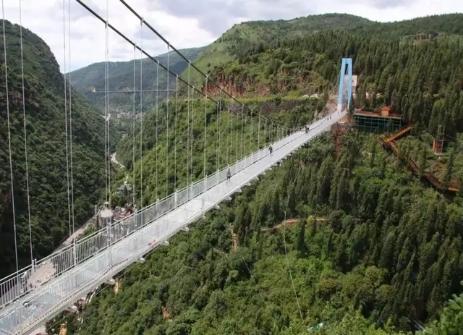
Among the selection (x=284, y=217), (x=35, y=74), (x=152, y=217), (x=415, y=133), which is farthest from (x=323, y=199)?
(x=35, y=74)

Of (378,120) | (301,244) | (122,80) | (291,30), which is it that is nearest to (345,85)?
(378,120)

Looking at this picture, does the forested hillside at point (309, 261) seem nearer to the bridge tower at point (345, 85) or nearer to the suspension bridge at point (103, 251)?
the suspension bridge at point (103, 251)

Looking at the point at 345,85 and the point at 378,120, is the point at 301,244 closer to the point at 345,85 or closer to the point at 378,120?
the point at 378,120

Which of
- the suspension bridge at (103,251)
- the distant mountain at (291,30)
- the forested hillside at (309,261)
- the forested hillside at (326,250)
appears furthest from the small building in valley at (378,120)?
the distant mountain at (291,30)

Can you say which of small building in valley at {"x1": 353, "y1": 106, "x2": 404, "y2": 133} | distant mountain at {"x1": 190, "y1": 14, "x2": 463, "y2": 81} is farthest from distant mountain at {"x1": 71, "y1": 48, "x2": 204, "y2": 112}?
small building in valley at {"x1": 353, "y1": 106, "x2": 404, "y2": 133}

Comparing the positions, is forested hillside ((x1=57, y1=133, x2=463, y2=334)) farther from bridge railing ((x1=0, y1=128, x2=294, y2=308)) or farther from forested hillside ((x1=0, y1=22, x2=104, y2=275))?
forested hillside ((x1=0, y1=22, x2=104, y2=275))

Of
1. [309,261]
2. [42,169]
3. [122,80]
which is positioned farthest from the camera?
[122,80]

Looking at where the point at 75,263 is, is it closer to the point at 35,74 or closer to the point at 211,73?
the point at 211,73
